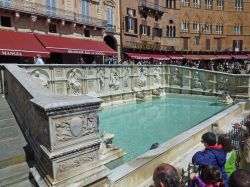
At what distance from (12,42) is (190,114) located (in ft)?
43.2

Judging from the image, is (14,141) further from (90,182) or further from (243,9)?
(243,9)

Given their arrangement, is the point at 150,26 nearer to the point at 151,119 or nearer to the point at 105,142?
the point at 151,119

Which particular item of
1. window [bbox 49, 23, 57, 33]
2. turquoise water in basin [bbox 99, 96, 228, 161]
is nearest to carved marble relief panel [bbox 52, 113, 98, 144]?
turquoise water in basin [bbox 99, 96, 228, 161]

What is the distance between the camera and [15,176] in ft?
16.3

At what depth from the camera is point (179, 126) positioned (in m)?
12.2

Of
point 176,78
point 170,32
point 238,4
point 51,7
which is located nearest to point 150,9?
point 170,32

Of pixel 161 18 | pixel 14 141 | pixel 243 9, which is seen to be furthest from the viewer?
pixel 243 9

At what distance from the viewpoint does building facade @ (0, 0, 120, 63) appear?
22844mm

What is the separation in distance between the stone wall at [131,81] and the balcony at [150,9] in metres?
20.2

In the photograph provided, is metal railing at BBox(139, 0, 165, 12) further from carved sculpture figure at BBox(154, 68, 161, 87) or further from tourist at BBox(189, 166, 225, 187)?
tourist at BBox(189, 166, 225, 187)

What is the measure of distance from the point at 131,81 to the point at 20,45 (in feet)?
28.5

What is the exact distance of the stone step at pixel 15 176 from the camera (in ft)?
15.8

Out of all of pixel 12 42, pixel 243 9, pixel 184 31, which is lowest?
pixel 12 42

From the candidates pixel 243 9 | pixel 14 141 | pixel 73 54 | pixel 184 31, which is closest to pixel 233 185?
pixel 14 141
